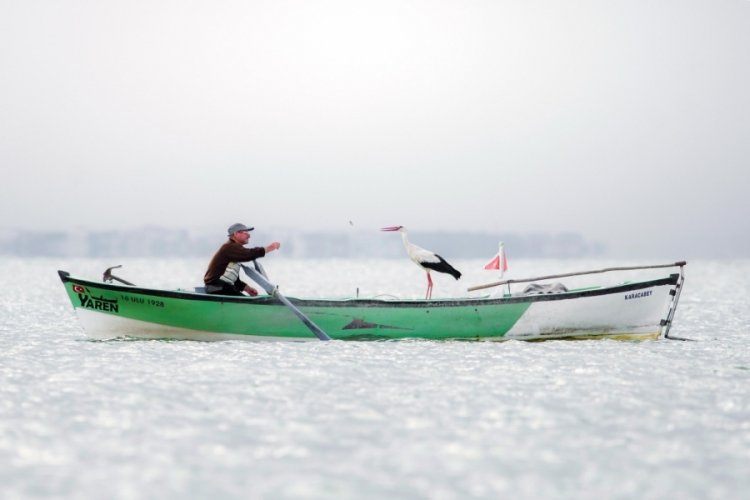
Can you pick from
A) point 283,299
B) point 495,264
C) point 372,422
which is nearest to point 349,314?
point 283,299

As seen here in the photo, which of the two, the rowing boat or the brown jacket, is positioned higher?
the brown jacket

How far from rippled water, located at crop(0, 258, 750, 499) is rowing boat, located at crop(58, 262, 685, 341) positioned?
1.20 ft

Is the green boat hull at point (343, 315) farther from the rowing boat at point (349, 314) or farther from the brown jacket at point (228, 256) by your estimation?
the brown jacket at point (228, 256)

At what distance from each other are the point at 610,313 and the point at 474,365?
419 cm

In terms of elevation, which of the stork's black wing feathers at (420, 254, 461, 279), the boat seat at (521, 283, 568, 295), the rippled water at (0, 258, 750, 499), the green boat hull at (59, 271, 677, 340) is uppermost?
the stork's black wing feathers at (420, 254, 461, 279)

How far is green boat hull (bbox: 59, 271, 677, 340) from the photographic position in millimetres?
16828

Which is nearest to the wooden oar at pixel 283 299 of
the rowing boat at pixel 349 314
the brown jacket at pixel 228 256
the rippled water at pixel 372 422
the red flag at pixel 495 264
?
the rowing boat at pixel 349 314

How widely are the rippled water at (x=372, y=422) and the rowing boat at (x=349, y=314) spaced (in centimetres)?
37

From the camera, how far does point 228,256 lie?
16672 millimetres

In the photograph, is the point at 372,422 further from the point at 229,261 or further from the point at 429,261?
the point at 429,261

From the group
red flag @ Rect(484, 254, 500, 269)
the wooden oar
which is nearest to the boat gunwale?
the wooden oar

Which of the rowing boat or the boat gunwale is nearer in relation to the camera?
the boat gunwale

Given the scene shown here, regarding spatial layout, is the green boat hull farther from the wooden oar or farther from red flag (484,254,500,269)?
red flag (484,254,500,269)

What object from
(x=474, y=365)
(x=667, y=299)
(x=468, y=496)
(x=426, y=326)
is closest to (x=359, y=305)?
(x=426, y=326)
